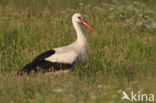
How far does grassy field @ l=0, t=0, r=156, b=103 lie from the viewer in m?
5.88

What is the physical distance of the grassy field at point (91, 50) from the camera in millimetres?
5879

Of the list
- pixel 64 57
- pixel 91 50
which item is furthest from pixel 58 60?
pixel 91 50

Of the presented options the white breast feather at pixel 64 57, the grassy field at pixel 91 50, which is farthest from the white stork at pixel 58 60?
the grassy field at pixel 91 50

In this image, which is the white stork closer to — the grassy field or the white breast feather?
the white breast feather

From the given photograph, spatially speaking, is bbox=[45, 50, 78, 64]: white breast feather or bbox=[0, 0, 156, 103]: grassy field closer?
bbox=[0, 0, 156, 103]: grassy field

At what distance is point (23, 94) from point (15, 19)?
5841 millimetres

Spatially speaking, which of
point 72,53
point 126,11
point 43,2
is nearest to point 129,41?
point 72,53

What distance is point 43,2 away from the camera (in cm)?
1416

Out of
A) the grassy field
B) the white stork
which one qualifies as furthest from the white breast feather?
the grassy field

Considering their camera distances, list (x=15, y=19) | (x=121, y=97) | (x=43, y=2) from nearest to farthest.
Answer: (x=121, y=97) < (x=15, y=19) < (x=43, y=2)

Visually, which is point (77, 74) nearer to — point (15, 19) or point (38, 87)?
point (38, 87)

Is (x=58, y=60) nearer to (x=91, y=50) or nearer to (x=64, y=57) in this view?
(x=64, y=57)

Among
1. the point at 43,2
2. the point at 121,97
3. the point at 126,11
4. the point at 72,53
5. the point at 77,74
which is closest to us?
the point at 121,97

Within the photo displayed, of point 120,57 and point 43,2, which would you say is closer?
point 120,57
